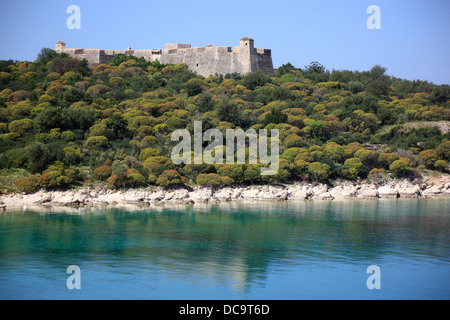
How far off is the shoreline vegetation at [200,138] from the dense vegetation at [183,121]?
10 cm

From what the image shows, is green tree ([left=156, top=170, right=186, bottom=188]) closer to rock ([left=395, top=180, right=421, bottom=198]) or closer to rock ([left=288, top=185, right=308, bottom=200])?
rock ([left=288, top=185, right=308, bottom=200])

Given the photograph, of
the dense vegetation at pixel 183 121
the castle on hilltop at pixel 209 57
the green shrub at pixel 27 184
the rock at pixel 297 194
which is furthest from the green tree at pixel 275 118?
the green shrub at pixel 27 184

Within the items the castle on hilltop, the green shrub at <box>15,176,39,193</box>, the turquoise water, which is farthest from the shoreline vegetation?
the turquoise water

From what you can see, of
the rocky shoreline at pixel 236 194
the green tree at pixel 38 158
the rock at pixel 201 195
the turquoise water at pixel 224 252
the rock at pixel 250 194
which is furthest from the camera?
the rock at pixel 250 194

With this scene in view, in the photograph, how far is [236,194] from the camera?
3212 centimetres

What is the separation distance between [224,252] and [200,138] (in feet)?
66.1

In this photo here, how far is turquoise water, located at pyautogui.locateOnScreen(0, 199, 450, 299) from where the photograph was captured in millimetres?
13867

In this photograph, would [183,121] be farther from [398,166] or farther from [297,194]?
[398,166]

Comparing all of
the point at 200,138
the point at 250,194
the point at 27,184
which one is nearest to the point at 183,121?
the point at 200,138

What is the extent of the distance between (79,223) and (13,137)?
48.6ft

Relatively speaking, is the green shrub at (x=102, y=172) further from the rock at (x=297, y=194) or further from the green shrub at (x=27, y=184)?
the rock at (x=297, y=194)

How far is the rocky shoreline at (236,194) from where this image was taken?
2859 cm
